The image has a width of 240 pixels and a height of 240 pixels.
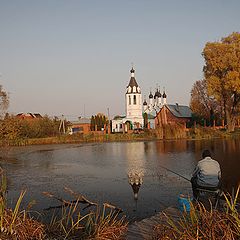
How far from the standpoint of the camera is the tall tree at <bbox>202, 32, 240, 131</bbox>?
1557 inches

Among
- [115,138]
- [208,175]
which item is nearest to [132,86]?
[115,138]

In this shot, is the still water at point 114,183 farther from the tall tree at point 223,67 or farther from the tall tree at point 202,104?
the tall tree at point 202,104

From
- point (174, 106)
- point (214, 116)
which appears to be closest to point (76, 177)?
point (214, 116)

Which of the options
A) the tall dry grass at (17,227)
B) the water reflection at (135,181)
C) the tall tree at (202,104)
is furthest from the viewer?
the tall tree at (202,104)

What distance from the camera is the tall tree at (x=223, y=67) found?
3956 cm

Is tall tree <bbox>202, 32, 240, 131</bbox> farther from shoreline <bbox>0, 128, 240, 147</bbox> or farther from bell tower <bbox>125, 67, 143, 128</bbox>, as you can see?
bell tower <bbox>125, 67, 143, 128</bbox>

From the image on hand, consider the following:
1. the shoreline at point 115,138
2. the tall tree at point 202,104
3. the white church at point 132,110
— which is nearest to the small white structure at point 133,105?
the white church at point 132,110

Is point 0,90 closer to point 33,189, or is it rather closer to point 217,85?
point 33,189

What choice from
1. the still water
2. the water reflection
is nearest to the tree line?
the still water

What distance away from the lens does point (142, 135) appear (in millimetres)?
47125

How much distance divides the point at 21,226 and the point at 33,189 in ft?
25.5

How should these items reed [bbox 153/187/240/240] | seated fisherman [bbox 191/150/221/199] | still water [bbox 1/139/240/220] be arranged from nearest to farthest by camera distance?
reed [bbox 153/187/240/240], seated fisherman [bbox 191/150/221/199], still water [bbox 1/139/240/220]

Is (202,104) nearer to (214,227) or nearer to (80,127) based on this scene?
(80,127)

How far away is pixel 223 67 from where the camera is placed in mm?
40438
